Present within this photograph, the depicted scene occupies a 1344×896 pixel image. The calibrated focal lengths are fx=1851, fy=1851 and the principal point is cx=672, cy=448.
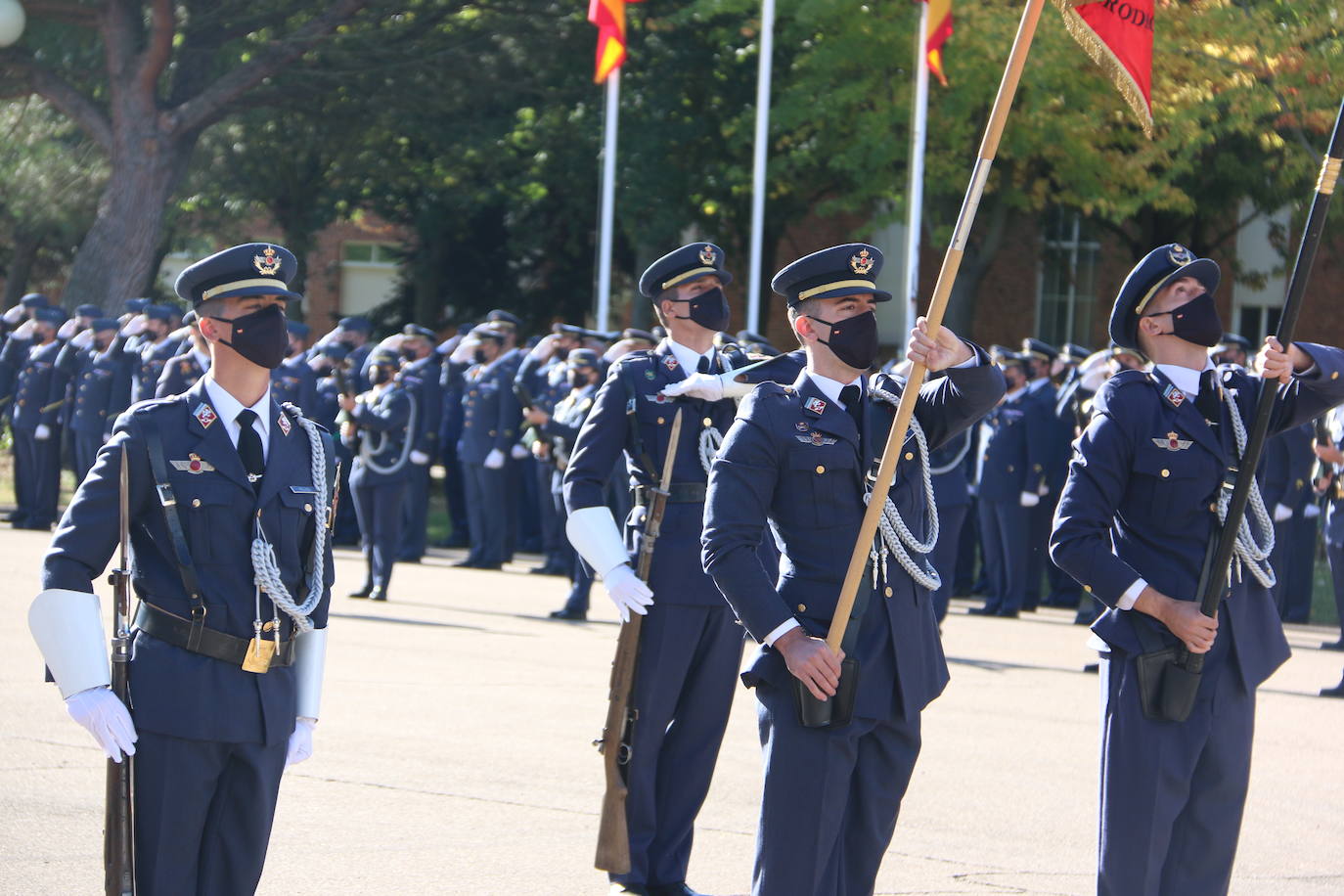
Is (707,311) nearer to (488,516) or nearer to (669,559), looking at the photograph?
(669,559)

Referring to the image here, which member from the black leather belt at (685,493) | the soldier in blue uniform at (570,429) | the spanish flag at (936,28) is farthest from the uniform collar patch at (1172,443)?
the spanish flag at (936,28)

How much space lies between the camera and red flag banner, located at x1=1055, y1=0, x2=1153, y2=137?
17.3ft

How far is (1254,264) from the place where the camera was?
2820 cm

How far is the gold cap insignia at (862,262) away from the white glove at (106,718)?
216 cm

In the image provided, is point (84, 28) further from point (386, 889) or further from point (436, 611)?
point (386, 889)

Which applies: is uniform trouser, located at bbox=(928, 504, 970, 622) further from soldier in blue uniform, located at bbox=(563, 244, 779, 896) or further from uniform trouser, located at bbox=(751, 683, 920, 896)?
uniform trouser, located at bbox=(751, 683, 920, 896)

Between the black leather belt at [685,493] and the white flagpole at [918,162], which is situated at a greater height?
the white flagpole at [918,162]

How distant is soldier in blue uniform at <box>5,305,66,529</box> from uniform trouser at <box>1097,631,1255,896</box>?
15263mm

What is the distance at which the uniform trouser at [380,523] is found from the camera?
13.7 metres

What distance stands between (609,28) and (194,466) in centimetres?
1536

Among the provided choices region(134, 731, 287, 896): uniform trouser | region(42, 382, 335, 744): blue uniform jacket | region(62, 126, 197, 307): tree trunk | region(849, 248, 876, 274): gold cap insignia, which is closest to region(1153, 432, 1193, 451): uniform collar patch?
region(849, 248, 876, 274): gold cap insignia

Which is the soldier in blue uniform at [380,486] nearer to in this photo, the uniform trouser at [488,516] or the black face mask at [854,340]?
the uniform trouser at [488,516]

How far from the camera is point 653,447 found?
259 inches

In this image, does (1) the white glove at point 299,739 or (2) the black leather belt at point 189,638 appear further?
(1) the white glove at point 299,739
